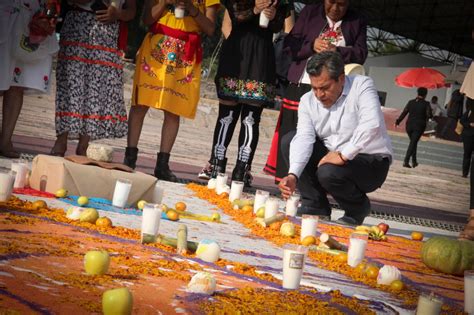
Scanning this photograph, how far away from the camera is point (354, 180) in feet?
21.7

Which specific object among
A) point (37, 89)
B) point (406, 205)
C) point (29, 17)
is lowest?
point (406, 205)

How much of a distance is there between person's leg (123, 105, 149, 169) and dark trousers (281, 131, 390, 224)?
1447 mm

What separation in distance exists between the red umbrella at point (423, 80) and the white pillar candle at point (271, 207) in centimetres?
2896

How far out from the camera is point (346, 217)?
6883 millimetres

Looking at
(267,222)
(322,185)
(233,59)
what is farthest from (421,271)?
(233,59)

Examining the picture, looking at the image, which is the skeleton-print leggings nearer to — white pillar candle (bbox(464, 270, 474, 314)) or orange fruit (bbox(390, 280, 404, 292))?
orange fruit (bbox(390, 280, 404, 292))

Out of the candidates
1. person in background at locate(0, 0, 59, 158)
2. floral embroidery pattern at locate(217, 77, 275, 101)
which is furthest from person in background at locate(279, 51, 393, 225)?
person in background at locate(0, 0, 59, 158)

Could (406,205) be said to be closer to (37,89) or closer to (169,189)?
(169,189)

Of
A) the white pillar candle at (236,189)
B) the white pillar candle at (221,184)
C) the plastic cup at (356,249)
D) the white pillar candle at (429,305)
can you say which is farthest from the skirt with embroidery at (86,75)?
the white pillar candle at (429,305)

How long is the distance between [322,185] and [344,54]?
3.99 feet

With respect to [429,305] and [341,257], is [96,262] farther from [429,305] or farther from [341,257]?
[341,257]

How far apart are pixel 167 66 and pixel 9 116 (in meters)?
1.38

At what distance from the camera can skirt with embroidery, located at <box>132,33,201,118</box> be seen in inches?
310

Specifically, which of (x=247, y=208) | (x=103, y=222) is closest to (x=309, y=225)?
(x=247, y=208)
